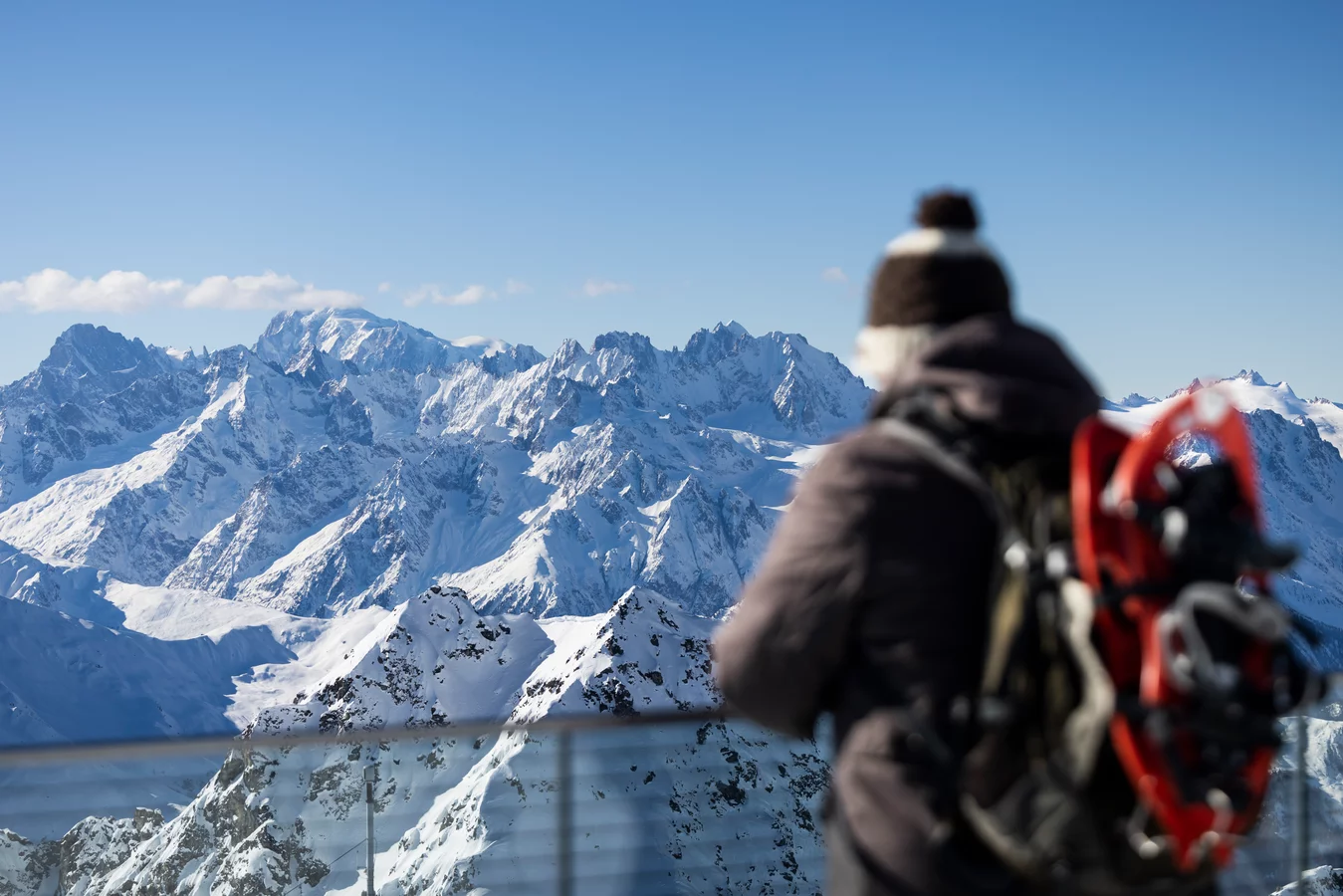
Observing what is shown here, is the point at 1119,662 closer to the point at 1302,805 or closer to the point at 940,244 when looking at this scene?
the point at 940,244

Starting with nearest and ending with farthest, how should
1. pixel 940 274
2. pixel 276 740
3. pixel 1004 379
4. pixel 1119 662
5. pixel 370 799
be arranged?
pixel 1119 662
pixel 1004 379
pixel 940 274
pixel 276 740
pixel 370 799

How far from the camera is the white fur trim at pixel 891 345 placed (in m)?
1.77

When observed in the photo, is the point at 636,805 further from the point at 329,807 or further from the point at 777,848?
the point at 329,807

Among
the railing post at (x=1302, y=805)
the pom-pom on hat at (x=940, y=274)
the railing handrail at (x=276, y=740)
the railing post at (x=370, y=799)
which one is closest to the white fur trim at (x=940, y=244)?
the pom-pom on hat at (x=940, y=274)

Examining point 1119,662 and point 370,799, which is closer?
point 1119,662

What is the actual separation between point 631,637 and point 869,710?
94.9 m

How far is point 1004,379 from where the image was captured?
5.35ft

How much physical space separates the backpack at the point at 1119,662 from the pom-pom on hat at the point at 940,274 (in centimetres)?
19

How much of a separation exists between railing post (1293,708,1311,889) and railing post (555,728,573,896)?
2370mm

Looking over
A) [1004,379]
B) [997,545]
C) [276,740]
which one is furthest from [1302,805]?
[276,740]

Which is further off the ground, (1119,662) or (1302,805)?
(1119,662)

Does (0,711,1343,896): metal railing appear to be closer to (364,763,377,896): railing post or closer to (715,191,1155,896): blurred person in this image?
(364,763,377,896): railing post

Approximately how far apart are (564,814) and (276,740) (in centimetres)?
89

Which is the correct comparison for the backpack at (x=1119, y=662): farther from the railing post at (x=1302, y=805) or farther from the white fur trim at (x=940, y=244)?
the railing post at (x=1302, y=805)
